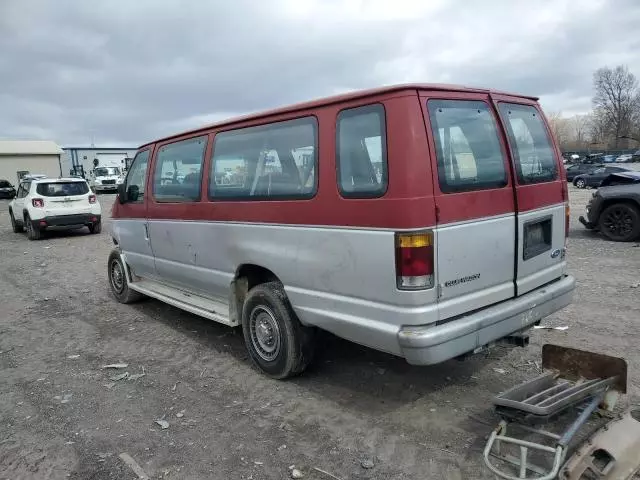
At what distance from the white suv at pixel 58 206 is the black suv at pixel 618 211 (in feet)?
42.2

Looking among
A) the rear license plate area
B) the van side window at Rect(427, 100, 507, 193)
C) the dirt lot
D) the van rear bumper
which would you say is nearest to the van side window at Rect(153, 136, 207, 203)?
the dirt lot

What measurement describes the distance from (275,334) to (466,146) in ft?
6.83

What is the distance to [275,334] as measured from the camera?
4.29 m

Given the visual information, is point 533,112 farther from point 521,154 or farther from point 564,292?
point 564,292

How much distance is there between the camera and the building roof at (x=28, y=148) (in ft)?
167

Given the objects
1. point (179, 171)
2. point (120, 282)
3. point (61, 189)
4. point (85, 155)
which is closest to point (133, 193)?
point (179, 171)

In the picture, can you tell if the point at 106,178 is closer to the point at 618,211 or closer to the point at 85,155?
the point at 85,155

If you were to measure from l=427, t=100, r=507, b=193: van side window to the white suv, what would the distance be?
13.7 m

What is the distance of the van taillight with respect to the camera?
3152 mm

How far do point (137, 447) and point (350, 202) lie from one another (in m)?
2.13

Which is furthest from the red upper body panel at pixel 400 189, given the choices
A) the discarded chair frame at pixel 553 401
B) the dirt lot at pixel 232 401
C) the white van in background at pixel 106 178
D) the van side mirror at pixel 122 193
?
the white van in background at pixel 106 178

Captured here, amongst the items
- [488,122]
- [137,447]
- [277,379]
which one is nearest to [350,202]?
[488,122]

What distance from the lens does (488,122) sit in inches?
146

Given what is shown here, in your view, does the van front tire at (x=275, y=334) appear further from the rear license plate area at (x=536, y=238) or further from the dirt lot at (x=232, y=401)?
the rear license plate area at (x=536, y=238)
